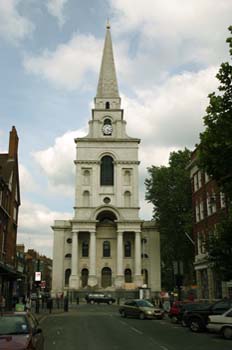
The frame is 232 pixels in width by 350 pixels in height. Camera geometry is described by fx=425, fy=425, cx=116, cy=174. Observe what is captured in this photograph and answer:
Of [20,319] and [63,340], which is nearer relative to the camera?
[20,319]

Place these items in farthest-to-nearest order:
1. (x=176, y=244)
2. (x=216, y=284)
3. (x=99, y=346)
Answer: (x=176, y=244) < (x=216, y=284) < (x=99, y=346)

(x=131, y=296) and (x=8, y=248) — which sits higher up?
(x=8, y=248)

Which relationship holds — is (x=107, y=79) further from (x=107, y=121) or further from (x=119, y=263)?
(x=119, y=263)

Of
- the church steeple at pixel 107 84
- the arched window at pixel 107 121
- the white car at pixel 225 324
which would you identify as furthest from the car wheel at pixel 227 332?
the church steeple at pixel 107 84

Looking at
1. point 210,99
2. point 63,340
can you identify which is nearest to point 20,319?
point 63,340

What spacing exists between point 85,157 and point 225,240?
5408 cm

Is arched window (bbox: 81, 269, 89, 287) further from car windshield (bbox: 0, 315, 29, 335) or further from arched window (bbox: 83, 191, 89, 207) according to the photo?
car windshield (bbox: 0, 315, 29, 335)

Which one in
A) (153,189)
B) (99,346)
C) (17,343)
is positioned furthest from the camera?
(153,189)

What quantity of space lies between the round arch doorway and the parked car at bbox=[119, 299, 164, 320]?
3897 centimetres

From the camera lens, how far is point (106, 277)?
71.6 metres

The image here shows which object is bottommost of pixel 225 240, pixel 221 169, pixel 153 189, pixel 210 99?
pixel 225 240

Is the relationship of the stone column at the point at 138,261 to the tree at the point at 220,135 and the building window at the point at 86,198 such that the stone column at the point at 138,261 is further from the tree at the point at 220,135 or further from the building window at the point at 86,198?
the tree at the point at 220,135

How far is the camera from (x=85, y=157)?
7425 cm

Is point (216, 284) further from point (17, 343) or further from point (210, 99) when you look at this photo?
point (17, 343)
